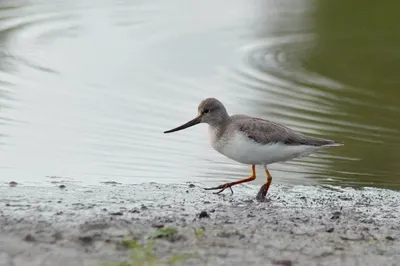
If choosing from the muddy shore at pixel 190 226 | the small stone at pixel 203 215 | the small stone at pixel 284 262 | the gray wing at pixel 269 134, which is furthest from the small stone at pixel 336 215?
the small stone at pixel 284 262

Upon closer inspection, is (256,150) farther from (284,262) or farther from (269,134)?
(284,262)

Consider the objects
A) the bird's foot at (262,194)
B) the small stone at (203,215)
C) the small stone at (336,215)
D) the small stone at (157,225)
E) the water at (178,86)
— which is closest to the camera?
the small stone at (157,225)

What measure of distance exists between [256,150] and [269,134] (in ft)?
0.59

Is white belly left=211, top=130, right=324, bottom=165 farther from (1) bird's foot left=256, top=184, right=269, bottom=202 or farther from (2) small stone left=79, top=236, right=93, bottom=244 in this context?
(2) small stone left=79, top=236, right=93, bottom=244

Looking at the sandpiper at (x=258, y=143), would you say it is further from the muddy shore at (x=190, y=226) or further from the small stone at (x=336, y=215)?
the small stone at (x=336, y=215)

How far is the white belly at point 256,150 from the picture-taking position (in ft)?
24.7

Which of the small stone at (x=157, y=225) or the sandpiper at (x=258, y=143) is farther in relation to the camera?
the sandpiper at (x=258, y=143)

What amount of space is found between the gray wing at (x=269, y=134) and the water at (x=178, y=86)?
76 cm

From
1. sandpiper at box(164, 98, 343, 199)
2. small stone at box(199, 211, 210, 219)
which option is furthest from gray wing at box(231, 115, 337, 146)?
small stone at box(199, 211, 210, 219)

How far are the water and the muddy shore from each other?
952mm

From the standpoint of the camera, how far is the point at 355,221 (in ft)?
21.4

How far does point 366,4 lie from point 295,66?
3.85m

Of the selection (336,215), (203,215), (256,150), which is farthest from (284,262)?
(256,150)

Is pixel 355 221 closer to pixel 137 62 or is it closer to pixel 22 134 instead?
pixel 22 134
